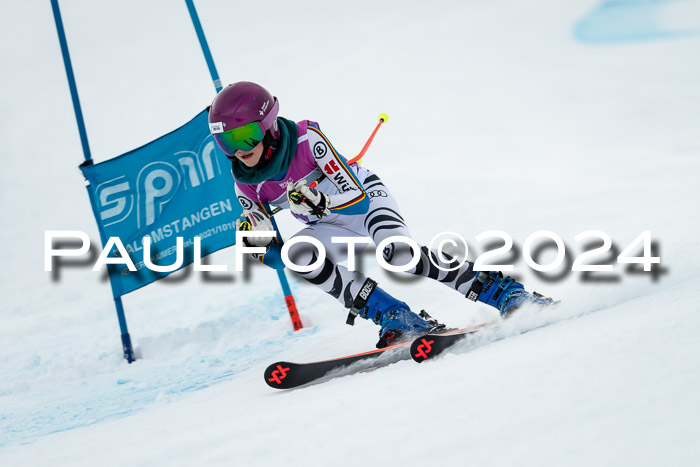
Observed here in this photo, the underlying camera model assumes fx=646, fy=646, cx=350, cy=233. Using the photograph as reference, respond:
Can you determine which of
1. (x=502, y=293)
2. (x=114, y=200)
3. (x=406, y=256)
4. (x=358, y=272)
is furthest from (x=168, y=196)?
(x=502, y=293)

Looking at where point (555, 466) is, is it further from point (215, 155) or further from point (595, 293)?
point (215, 155)

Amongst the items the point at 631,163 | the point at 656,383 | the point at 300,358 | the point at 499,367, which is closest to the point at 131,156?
the point at 300,358

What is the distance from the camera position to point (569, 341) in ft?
7.74

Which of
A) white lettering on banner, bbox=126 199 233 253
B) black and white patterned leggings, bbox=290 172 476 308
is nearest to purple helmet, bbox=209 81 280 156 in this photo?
black and white patterned leggings, bbox=290 172 476 308

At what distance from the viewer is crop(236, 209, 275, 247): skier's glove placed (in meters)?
3.36

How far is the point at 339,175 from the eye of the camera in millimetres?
3420

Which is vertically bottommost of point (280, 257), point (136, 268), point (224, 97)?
point (280, 257)

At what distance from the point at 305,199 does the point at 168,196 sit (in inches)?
101

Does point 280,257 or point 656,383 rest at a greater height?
point 280,257

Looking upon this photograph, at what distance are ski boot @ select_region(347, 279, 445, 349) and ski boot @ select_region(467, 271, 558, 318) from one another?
276mm

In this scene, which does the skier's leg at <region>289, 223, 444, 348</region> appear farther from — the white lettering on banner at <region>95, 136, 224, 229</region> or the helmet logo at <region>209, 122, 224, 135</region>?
the white lettering on banner at <region>95, 136, 224, 229</region>

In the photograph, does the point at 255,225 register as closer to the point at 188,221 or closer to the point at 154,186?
the point at 188,221

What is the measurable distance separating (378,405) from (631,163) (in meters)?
9.27

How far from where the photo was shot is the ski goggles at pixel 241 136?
3156 mm
